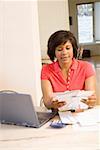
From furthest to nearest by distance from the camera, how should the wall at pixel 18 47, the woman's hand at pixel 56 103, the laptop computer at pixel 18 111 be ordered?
the wall at pixel 18 47
the woman's hand at pixel 56 103
the laptop computer at pixel 18 111

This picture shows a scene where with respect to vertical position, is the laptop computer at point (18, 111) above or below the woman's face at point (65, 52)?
below

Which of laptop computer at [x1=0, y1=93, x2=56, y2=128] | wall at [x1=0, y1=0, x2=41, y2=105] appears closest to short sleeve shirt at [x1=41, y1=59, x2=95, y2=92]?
laptop computer at [x1=0, y1=93, x2=56, y2=128]

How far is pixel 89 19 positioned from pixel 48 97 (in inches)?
307

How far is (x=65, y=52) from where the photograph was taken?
207 centimetres

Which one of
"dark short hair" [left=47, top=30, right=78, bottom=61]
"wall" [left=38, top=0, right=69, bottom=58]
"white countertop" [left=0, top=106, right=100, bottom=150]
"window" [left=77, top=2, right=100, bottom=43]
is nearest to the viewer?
"white countertop" [left=0, top=106, right=100, bottom=150]

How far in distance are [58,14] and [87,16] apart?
4879 millimetres

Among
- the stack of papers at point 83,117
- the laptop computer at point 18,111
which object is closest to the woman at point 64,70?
the stack of papers at point 83,117

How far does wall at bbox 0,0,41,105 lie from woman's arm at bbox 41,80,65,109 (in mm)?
786

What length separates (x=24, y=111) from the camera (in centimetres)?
159

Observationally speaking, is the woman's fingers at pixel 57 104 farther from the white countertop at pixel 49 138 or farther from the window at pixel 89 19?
the window at pixel 89 19

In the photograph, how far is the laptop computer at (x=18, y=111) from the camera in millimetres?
1568

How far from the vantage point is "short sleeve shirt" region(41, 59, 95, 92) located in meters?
2.13

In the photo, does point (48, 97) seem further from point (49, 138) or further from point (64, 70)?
point (49, 138)

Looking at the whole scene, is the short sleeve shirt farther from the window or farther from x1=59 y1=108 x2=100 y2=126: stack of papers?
the window
